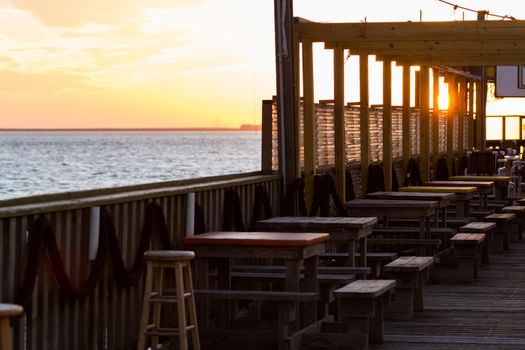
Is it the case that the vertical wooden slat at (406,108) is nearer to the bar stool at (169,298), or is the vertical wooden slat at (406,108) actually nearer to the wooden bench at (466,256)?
the wooden bench at (466,256)

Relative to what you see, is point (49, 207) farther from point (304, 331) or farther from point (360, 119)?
Answer: point (360, 119)

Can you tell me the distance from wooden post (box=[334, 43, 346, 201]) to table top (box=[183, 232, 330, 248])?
20.2 ft

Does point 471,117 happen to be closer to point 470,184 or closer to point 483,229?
point 470,184

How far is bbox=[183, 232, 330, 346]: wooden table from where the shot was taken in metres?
9.50

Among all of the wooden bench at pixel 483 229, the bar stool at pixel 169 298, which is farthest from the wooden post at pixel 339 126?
the bar stool at pixel 169 298

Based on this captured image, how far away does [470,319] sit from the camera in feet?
37.0

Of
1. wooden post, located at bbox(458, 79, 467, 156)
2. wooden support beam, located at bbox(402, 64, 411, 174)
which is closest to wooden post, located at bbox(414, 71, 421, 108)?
wooden support beam, located at bbox(402, 64, 411, 174)

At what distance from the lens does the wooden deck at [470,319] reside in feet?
32.8

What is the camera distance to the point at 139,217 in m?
9.52

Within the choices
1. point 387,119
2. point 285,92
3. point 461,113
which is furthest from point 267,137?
point 461,113

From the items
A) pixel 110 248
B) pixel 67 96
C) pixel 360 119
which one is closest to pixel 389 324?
pixel 110 248

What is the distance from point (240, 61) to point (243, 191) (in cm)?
8015

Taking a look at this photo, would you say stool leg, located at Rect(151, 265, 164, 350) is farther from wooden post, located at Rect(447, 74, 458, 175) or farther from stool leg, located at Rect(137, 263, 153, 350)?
wooden post, located at Rect(447, 74, 458, 175)

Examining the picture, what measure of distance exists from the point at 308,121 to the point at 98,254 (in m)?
6.68
